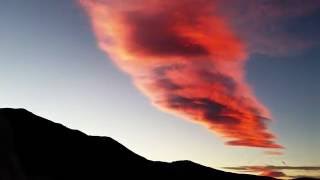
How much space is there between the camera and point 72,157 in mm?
132500

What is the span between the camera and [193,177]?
580 ft

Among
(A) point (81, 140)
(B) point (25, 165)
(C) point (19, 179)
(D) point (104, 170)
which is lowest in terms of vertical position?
(C) point (19, 179)

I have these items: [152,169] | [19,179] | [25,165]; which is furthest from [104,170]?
[19,179]

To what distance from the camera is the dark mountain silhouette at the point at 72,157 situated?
10881 centimetres

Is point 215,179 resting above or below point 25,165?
above

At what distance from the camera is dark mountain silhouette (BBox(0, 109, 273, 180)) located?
108812 millimetres

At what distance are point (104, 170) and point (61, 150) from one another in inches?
624

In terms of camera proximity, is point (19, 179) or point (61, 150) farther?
point (61, 150)

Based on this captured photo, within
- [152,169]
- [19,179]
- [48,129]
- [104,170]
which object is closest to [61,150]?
[48,129]

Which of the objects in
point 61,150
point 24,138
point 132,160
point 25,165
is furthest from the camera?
point 132,160

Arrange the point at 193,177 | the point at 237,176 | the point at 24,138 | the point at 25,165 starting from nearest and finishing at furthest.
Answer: the point at 25,165, the point at 24,138, the point at 193,177, the point at 237,176

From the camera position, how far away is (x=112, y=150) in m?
156

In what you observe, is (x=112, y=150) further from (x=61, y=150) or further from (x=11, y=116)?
(x=11, y=116)

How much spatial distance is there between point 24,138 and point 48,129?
14.9 m
